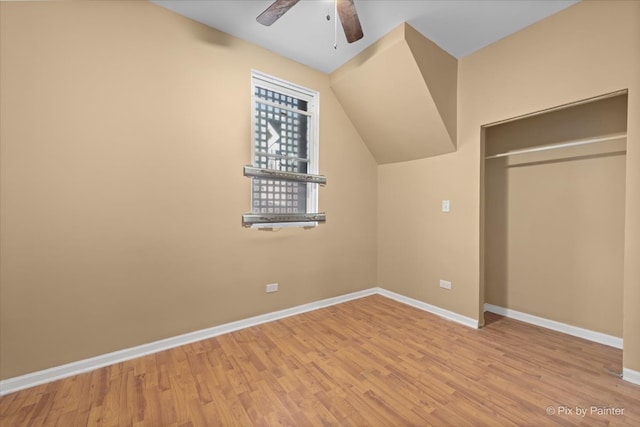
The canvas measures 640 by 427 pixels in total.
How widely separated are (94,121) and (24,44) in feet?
1.83

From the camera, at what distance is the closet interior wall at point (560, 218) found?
89.0 inches

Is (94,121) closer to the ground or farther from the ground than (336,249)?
farther from the ground

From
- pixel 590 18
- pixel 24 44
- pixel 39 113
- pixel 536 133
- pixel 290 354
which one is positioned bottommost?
pixel 290 354

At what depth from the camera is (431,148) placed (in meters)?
3.00

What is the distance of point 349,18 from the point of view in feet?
5.94

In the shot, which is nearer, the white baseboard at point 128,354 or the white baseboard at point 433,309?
the white baseboard at point 128,354

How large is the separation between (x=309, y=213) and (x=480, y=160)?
6.40 feet

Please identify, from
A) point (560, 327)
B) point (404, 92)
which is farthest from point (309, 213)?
point (560, 327)

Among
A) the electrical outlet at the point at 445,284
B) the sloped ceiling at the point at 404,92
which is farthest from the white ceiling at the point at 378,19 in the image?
the electrical outlet at the point at 445,284

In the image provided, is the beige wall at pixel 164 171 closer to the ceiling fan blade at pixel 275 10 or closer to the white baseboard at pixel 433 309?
the white baseboard at pixel 433 309

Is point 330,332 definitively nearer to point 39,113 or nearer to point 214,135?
point 214,135

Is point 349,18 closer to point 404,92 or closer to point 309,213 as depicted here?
point 404,92

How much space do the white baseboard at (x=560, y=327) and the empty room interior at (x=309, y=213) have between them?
20mm

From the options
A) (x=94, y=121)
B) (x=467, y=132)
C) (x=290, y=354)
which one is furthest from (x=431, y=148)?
(x=94, y=121)
